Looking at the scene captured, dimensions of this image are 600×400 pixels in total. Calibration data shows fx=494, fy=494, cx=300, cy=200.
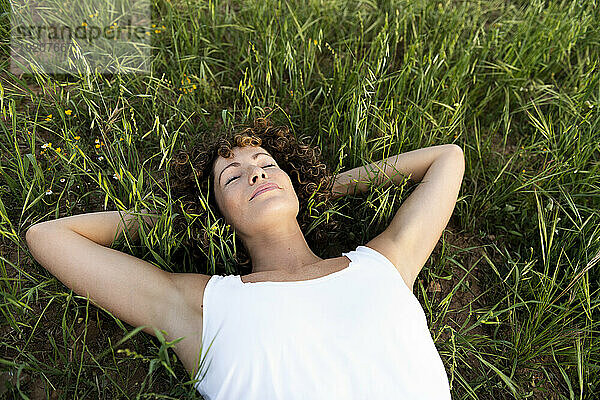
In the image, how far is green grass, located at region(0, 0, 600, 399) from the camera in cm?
231

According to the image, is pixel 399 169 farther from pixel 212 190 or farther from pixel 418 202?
pixel 212 190

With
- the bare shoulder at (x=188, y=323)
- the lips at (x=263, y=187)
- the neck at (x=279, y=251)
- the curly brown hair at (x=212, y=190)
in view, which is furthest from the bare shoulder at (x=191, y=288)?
the lips at (x=263, y=187)

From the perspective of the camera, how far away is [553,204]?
2787mm

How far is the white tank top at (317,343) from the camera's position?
5.94 ft

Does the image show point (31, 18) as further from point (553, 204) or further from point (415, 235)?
point (553, 204)

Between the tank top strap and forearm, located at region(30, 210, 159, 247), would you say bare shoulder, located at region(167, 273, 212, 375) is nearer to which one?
forearm, located at region(30, 210, 159, 247)

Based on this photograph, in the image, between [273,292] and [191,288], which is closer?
[273,292]

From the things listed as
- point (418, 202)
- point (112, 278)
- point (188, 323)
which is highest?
point (418, 202)

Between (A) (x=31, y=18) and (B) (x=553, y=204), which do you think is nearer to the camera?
(B) (x=553, y=204)

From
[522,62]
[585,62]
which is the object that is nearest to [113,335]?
[522,62]

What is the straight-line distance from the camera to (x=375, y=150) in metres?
2.79

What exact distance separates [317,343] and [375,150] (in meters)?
1.30

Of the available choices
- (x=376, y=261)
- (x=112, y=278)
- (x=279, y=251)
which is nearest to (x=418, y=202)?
(x=376, y=261)

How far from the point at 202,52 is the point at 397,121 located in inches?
57.5
